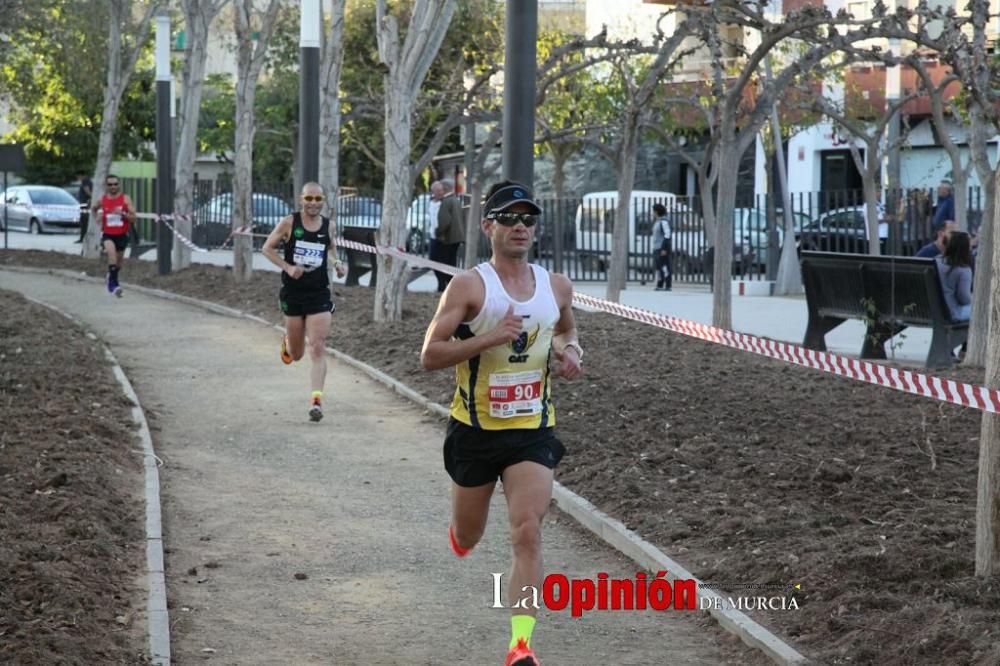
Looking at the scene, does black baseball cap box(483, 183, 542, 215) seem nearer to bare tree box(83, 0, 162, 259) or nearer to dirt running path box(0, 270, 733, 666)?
dirt running path box(0, 270, 733, 666)

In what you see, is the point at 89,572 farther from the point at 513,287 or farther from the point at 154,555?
the point at 513,287

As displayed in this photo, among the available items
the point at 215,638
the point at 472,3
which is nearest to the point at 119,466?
the point at 215,638

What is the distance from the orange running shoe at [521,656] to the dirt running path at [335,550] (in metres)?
0.67

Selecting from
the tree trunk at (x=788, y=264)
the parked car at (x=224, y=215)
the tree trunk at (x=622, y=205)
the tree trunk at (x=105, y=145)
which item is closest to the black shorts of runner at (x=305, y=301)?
the tree trunk at (x=622, y=205)

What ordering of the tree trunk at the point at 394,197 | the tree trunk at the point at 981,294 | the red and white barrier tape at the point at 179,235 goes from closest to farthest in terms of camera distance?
1. the tree trunk at the point at 981,294
2. the tree trunk at the point at 394,197
3. the red and white barrier tape at the point at 179,235

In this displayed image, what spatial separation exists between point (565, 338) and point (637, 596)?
150 centimetres

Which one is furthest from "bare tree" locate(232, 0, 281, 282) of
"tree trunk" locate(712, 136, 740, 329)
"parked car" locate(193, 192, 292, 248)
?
"parked car" locate(193, 192, 292, 248)

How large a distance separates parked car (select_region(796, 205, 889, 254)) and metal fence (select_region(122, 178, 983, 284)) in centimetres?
2

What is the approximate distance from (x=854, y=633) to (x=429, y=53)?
1284 cm

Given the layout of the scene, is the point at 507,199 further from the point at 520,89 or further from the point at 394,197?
the point at 394,197

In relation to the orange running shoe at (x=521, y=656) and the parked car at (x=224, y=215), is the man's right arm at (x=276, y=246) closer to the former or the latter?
the orange running shoe at (x=521, y=656)

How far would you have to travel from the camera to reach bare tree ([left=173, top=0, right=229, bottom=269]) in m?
27.5

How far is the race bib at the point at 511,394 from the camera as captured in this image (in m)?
6.21

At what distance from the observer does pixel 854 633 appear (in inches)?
245
